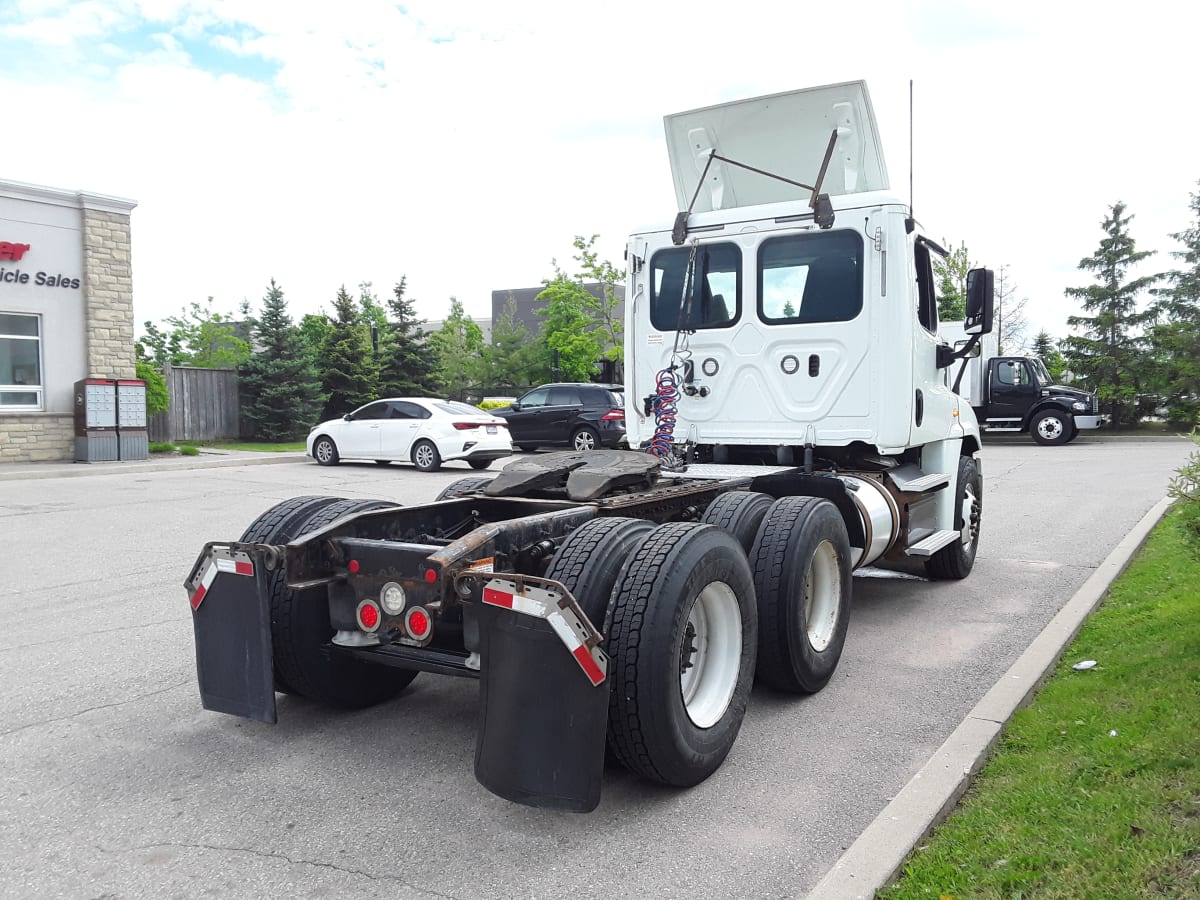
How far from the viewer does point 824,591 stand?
5184mm

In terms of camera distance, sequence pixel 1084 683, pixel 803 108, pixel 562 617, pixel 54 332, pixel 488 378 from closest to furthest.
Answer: pixel 562 617
pixel 1084 683
pixel 803 108
pixel 54 332
pixel 488 378

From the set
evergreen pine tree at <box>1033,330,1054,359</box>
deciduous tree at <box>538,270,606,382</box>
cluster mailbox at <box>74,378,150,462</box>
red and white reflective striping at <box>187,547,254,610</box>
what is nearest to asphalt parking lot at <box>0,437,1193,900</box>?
red and white reflective striping at <box>187,547,254,610</box>

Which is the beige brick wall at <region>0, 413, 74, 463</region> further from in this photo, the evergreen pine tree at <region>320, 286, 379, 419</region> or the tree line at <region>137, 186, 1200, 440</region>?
the evergreen pine tree at <region>320, 286, 379, 419</region>

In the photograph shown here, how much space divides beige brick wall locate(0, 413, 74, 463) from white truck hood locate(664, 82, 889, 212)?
1719 cm

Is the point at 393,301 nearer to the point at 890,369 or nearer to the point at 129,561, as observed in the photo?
the point at 129,561

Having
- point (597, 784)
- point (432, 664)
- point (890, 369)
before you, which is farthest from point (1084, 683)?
point (432, 664)

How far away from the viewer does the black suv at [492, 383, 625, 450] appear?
2119cm

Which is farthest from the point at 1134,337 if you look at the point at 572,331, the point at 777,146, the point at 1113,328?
the point at 777,146

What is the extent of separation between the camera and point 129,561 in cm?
863

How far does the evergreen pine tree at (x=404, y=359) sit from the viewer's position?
3189cm

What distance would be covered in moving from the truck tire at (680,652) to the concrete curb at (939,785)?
72 cm

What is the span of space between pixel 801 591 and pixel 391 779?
2.12 metres

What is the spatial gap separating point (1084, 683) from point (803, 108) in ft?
13.8

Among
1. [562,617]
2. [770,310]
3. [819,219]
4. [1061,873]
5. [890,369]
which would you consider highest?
[819,219]
